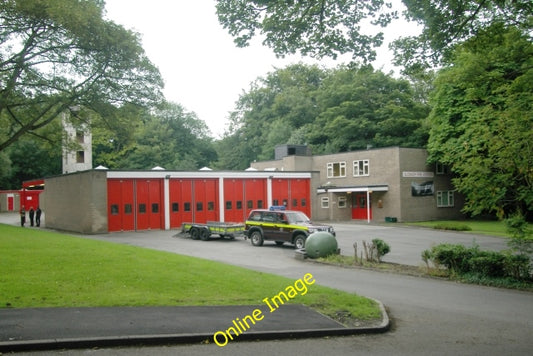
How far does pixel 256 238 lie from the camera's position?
23719 millimetres

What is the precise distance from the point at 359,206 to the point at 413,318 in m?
36.4

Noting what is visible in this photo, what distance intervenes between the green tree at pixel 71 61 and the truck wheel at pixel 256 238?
9.67 meters

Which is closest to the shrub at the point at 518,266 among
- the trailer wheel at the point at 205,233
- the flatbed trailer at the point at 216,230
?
the flatbed trailer at the point at 216,230

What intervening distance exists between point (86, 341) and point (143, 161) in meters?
67.0

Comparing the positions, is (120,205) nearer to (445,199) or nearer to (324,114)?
(445,199)

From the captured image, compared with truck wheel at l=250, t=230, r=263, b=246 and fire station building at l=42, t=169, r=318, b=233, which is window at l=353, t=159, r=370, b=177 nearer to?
fire station building at l=42, t=169, r=318, b=233

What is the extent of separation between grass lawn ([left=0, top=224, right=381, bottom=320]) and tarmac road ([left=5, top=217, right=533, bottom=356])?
3.42ft

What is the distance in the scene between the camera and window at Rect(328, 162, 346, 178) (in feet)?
151

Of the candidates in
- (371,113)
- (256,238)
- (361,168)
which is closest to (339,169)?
(361,168)

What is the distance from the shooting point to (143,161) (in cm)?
7144

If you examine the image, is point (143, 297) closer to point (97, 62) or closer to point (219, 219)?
point (97, 62)

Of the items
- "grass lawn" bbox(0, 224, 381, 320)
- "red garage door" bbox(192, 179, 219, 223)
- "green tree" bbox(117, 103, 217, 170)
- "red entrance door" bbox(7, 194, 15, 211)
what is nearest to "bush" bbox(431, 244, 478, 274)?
"grass lawn" bbox(0, 224, 381, 320)

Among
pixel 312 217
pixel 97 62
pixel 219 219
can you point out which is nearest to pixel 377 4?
pixel 97 62

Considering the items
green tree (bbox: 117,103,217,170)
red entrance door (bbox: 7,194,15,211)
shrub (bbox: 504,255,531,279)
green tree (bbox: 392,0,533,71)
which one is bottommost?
shrub (bbox: 504,255,531,279)
